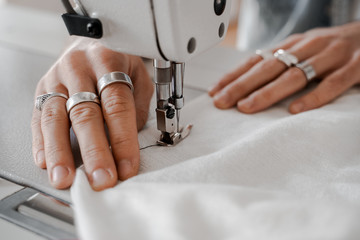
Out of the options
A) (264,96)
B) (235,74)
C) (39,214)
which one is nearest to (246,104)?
(264,96)

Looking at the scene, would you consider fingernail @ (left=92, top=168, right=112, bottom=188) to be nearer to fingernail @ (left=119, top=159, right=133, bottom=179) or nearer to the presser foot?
fingernail @ (left=119, top=159, right=133, bottom=179)

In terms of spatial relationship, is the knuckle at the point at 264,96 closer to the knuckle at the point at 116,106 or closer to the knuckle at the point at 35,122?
the knuckle at the point at 116,106

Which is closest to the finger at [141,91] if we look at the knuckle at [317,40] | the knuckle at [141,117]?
the knuckle at [141,117]

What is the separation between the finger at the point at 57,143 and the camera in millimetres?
606

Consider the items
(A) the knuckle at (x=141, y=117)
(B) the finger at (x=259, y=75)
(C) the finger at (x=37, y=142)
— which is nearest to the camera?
(C) the finger at (x=37, y=142)

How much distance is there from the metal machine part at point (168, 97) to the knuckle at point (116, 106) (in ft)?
0.18

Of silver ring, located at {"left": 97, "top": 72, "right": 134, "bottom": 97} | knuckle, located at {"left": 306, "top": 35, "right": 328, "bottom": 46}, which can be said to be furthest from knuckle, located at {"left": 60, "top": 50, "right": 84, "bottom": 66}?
knuckle, located at {"left": 306, "top": 35, "right": 328, "bottom": 46}

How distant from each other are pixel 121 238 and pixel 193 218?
0.30 feet

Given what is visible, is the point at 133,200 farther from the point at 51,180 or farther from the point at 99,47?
the point at 99,47

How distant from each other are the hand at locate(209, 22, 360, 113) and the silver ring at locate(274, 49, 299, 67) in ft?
0.03

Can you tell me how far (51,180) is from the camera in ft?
1.99

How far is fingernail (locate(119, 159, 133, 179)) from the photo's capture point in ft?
2.00

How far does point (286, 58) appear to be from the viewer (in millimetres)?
951

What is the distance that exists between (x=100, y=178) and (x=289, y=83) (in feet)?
1.68
